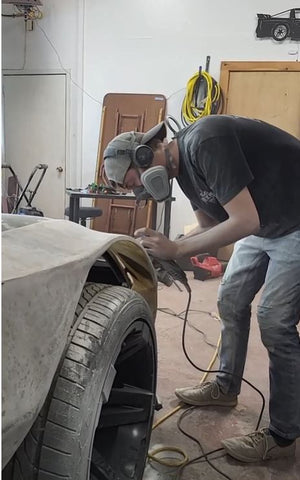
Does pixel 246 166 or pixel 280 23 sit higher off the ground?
pixel 280 23

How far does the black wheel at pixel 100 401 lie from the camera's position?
0.92 metres

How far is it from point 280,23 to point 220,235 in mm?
4806

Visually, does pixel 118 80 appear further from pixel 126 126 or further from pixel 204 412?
pixel 204 412

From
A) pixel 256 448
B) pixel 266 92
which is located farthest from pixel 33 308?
pixel 266 92

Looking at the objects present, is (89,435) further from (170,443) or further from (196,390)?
(196,390)

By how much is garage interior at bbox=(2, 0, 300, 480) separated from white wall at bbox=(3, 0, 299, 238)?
13 millimetres

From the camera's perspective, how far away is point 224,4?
5754 mm

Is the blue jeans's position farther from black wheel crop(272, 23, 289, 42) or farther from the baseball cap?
black wheel crop(272, 23, 289, 42)

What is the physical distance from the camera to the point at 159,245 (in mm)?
1755

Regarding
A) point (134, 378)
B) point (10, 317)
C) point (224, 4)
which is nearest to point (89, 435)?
point (10, 317)

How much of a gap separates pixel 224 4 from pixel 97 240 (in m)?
5.54

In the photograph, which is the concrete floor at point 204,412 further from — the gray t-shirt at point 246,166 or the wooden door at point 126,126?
the wooden door at point 126,126

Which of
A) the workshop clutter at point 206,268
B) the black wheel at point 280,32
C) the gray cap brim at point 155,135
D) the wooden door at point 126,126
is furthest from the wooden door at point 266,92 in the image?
the gray cap brim at point 155,135

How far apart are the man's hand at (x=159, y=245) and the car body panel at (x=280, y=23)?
4.75 m
